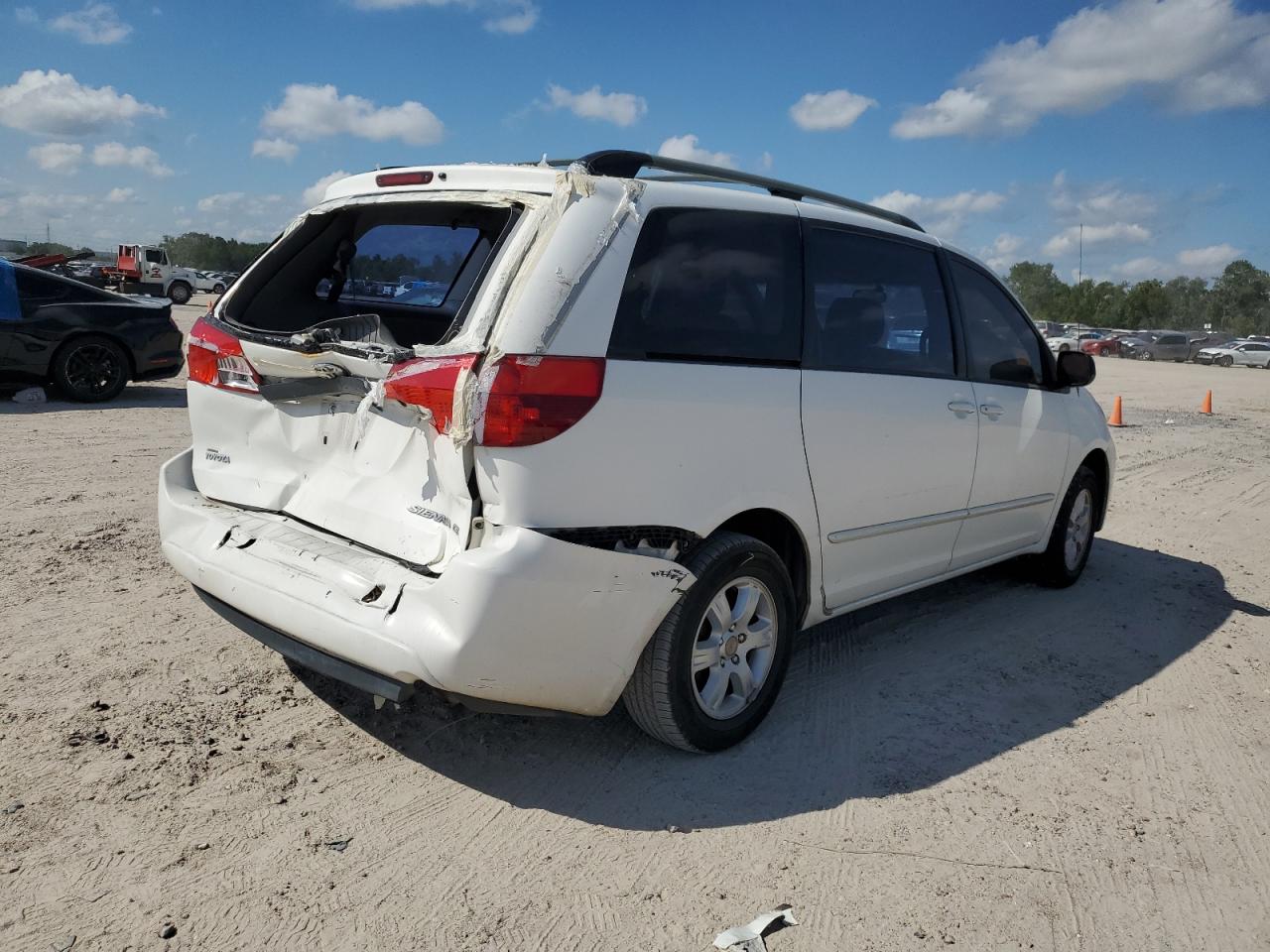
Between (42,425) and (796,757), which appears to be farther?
(42,425)

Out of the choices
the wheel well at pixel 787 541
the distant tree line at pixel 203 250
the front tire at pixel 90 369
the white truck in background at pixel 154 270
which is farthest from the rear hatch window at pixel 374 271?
the distant tree line at pixel 203 250

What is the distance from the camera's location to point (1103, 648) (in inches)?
195

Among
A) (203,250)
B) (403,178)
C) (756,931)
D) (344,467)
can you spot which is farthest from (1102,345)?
(203,250)

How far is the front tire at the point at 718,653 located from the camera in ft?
10.7

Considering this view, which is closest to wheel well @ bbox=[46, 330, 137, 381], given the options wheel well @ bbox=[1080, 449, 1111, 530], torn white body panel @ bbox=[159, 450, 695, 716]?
torn white body panel @ bbox=[159, 450, 695, 716]

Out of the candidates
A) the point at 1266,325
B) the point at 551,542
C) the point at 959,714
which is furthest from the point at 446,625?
the point at 1266,325

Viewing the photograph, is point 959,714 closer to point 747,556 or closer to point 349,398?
point 747,556

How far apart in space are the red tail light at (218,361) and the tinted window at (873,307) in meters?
2.03

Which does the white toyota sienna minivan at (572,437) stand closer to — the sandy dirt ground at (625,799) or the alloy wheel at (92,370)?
the sandy dirt ground at (625,799)

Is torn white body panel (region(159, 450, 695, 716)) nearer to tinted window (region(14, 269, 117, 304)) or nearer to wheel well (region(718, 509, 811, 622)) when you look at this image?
wheel well (region(718, 509, 811, 622))

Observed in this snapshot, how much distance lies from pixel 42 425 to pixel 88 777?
286 inches

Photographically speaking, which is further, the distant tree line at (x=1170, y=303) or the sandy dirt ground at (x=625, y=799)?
the distant tree line at (x=1170, y=303)

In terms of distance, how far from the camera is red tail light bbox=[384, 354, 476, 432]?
2889 mm

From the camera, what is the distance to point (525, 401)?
9.31 ft
